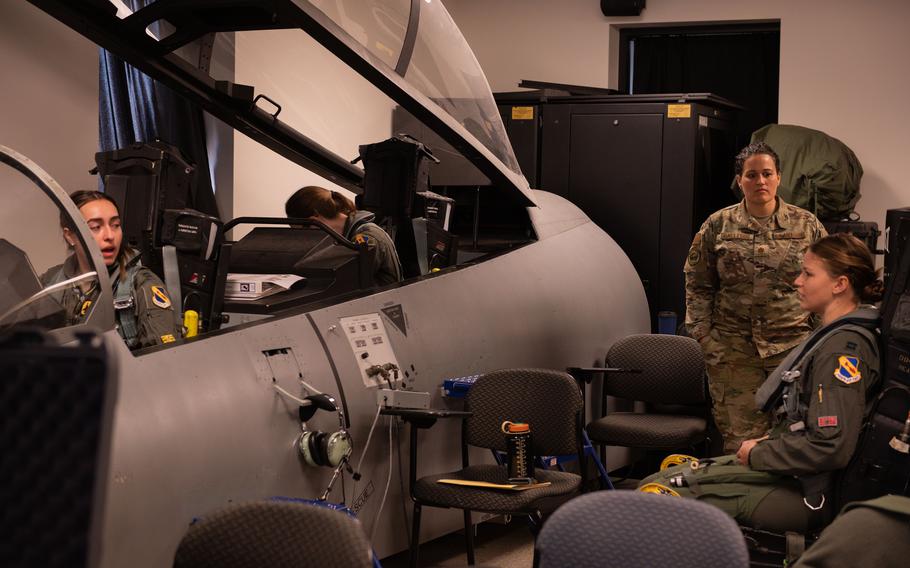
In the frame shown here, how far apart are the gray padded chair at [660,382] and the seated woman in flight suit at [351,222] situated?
1430 millimetres

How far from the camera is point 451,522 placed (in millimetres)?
4500

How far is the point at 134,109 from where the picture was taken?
5.34m

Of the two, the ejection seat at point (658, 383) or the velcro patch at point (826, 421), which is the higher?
the velcro patch at point (826, 421)

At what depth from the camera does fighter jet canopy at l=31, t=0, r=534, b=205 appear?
12.4ft

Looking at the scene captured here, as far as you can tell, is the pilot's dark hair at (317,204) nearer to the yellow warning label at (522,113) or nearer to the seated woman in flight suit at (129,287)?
the seated woman in flight suit at (129,287)

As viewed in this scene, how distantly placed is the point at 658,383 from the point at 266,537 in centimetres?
358

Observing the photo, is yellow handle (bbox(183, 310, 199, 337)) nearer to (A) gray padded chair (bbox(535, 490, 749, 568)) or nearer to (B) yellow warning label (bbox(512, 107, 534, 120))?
(A) gray padded chair (bbox(535, 490, 749, 568))

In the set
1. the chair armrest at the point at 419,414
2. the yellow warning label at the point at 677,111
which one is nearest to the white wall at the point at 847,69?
the yellow warning label at the point at 677,111

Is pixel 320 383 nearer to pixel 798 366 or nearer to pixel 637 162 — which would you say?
pixel 798 366

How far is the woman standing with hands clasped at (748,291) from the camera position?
5125mm

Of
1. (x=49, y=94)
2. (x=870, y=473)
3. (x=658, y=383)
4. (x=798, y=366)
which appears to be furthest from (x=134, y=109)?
(x=870, y=473)

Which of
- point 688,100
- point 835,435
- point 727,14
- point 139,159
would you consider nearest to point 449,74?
point 139,159

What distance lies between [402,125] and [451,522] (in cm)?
194

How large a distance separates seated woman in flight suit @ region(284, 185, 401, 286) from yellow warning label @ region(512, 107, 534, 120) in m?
2.04
